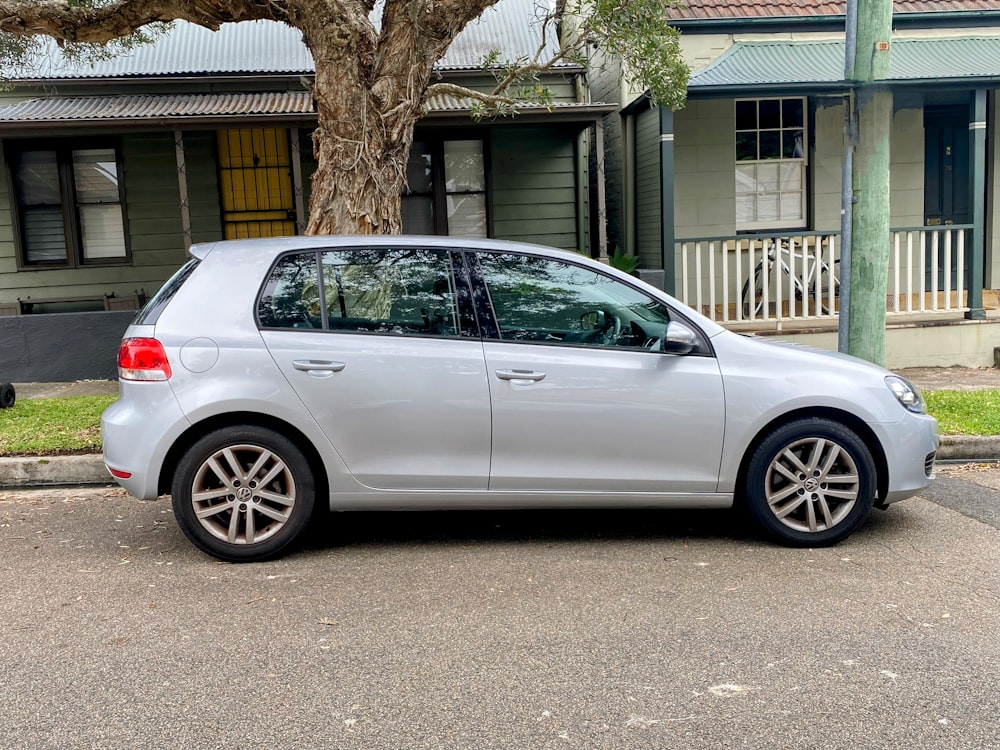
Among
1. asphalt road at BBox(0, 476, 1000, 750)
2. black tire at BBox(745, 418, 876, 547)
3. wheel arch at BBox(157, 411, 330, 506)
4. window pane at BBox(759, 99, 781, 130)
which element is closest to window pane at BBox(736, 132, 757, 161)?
window pane at BBox(759, 99, 781, 130)

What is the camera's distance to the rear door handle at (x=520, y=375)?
4.98m

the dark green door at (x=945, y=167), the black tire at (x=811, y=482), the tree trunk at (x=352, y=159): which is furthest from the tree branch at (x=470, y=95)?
the dark green door at (x=945, y=167)

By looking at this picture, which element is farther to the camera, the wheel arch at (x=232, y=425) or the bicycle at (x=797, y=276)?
the bicycle at (x=797, y=276)

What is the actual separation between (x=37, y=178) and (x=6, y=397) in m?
5.31

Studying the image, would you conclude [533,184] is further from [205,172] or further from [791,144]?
[205,172]

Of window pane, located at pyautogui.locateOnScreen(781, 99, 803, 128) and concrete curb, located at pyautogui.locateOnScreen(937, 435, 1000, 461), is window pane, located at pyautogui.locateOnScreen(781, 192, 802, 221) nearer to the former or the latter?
window pane, located at pyautogui.locateOnScreen(781, 99, 803, 128)

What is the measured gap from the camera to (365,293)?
516cm

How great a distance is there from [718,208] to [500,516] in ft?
26.8

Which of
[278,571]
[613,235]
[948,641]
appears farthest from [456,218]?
[948,641]

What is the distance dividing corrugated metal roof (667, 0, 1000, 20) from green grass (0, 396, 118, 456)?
8832 millimetres

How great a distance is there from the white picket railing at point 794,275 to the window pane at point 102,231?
25.9ft

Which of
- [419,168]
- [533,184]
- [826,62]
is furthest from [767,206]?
[419,168]

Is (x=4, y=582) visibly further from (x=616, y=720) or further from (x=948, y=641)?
(x=948, y=641)

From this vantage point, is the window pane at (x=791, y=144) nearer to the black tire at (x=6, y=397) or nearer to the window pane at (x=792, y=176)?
the window pane at (x=792, y=176)
